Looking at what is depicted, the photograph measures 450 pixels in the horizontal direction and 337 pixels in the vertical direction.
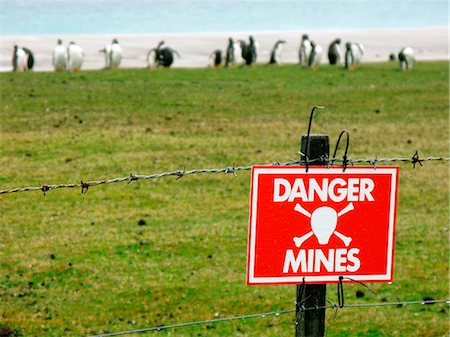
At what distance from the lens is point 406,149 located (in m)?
18.7

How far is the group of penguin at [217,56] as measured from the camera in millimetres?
36125

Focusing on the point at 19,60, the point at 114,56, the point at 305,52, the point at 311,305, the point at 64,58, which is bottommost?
the point at 311,305

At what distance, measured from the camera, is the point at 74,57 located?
36.2 m

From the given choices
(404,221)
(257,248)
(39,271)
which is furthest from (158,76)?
(257,248)

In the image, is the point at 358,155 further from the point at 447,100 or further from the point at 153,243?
the point at 447,100

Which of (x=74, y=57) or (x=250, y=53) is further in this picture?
(x=250, y=53)

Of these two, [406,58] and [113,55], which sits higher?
[406,58]

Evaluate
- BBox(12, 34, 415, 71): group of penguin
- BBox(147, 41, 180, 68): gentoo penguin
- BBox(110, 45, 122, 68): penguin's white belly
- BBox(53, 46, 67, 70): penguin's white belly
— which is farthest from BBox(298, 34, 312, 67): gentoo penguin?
BBox(53, 46, 67, 70): penguin's white belly

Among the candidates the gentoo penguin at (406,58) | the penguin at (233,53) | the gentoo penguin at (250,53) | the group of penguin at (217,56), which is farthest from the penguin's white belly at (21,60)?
the gentoo penguin at (406,58)

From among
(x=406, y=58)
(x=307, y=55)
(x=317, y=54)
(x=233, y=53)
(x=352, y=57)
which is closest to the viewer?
(x=406, y=58)

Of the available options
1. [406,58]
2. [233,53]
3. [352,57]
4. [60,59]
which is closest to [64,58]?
[60,59]

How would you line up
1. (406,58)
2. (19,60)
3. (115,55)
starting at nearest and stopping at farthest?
(19,60), (406,58), (115,55)

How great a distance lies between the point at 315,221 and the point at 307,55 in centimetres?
3623

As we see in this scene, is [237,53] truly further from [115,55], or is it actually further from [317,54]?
[115,55]
